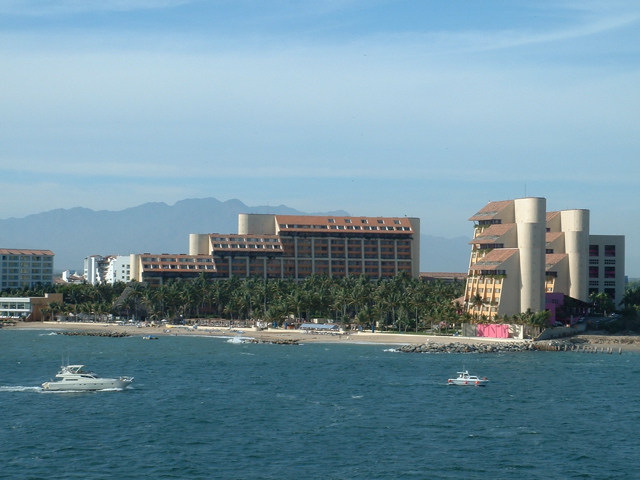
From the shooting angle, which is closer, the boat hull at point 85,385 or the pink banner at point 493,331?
the boat hull at point 85,385

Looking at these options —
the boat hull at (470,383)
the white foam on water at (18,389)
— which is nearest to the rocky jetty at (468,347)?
the boat hull at (470,383)

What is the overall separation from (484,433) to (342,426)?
14.0 meters

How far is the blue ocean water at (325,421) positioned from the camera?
76.8m

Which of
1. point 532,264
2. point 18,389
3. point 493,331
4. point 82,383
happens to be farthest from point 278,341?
point 18,389

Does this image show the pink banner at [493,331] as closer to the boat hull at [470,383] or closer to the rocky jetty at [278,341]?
the rocky jetty at [278,341]

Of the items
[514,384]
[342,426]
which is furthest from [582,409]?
[342,426]

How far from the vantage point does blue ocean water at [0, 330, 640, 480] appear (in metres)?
76.8

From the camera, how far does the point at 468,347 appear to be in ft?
558

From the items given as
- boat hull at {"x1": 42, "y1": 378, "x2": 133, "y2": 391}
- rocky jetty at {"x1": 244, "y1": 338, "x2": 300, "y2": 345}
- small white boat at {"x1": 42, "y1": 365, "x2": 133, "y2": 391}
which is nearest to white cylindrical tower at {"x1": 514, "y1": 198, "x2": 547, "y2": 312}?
rocky jetty at {"x1": 244, "y1": 338, "x2": 300, "y2": 345}

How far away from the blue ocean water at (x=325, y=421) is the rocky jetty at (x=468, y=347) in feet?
49.3

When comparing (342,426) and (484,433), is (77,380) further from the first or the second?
(484,433)

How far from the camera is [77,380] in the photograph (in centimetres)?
11625

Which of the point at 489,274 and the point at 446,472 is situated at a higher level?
the point at 489,274

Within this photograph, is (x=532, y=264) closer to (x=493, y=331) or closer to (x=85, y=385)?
(x=493, y=331)
